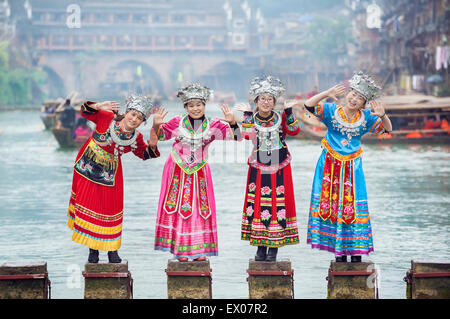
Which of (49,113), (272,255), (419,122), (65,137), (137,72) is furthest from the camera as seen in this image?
(137,72)

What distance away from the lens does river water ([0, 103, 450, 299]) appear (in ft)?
22.6

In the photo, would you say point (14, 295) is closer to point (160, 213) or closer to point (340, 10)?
point (160, 213)

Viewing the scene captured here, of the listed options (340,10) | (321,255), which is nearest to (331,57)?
(340,10)

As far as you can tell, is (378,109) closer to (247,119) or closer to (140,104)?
(247,119)

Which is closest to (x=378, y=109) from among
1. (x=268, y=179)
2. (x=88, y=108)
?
(x=268, y=179)

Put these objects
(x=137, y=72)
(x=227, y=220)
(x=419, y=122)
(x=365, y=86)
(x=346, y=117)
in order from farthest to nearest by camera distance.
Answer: (x=137, y=72) < (x=419, y=122) < (x=227, y=220) < (x=346, y=117) < (x=365, y=86)

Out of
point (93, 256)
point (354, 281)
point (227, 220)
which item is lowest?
point (227, 220)

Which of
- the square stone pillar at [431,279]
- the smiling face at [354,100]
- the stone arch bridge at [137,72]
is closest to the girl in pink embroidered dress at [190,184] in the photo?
the smiling face at [354,100]

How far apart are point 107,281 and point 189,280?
53 cm

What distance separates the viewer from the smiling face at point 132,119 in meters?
5.54

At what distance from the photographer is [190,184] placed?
18.2 ft

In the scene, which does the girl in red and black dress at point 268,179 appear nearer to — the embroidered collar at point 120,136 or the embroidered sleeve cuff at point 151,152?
the embroidered sleeve cuff at point 151,152

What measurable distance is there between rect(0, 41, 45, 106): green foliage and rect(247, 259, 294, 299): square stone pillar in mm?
51121
